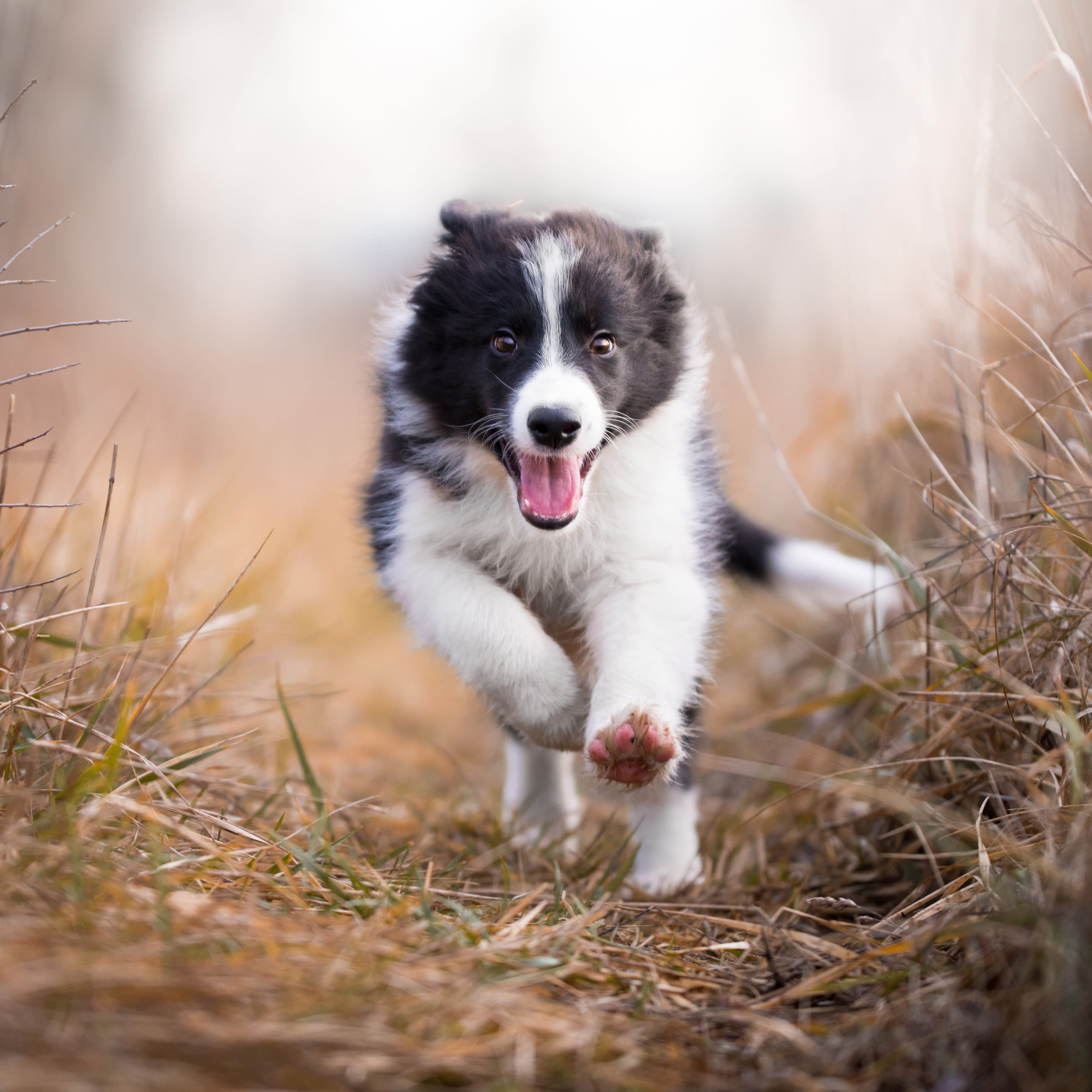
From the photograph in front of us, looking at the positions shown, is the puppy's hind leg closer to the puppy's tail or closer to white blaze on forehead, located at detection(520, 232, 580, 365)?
the puppy's tail

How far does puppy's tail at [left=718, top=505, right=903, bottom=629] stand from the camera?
11.0ft

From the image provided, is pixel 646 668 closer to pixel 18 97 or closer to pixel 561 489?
pixel 561 489

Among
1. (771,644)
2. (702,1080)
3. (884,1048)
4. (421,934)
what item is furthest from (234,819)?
(771,644)

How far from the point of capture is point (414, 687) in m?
5.65

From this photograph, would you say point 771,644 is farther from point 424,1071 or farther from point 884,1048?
point 424,1071

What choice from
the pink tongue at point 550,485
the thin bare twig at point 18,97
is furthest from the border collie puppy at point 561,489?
the thin bare twig at point 18,97

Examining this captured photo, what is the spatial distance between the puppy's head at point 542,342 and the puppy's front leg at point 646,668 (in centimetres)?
36

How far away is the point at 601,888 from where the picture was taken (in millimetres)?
2516

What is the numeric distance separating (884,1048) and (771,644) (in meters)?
3.63

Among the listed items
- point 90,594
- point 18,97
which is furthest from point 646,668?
point 18,97

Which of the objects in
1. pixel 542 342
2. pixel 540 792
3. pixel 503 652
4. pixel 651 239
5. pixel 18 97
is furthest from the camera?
pixel 540 792

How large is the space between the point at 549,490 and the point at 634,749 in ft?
2.54

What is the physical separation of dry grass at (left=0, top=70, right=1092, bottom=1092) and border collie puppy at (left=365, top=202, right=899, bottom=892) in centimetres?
42

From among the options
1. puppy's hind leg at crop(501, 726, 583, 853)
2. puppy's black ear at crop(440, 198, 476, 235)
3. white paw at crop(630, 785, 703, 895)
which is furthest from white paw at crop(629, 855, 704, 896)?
puppy's black ear at crop(440, 198, 476, 235)
